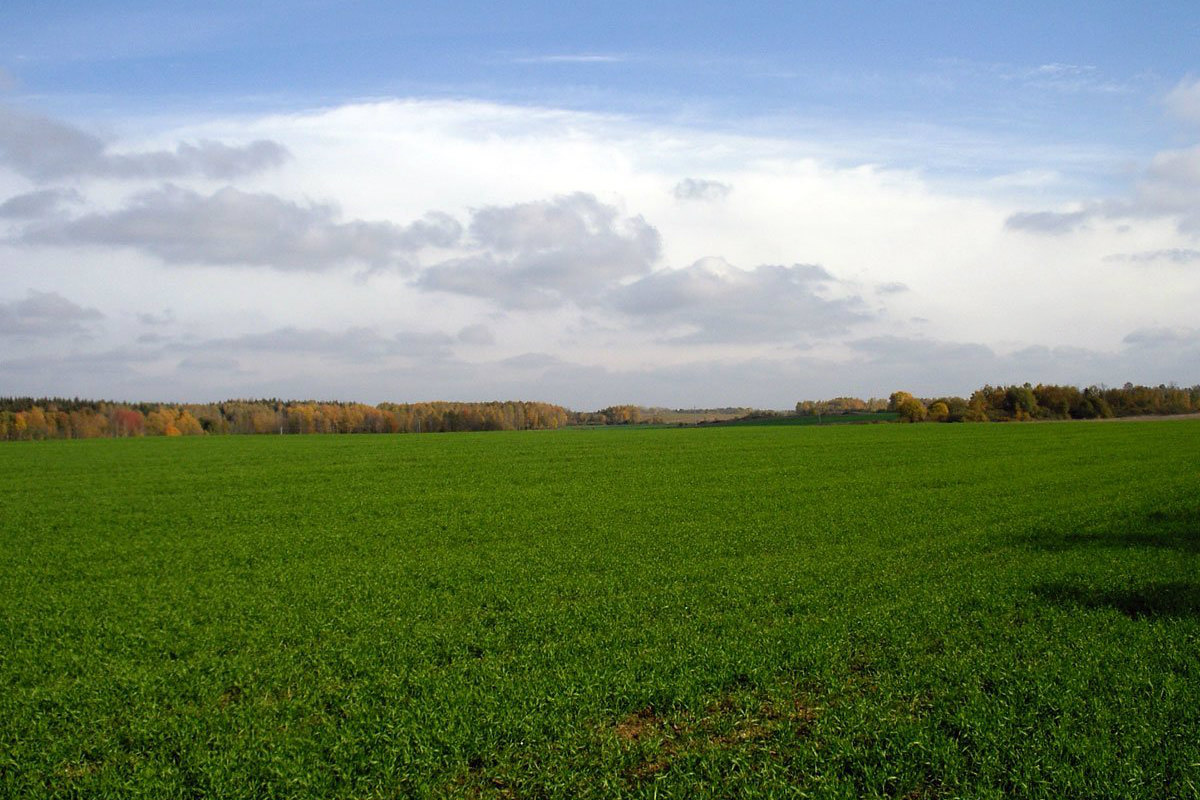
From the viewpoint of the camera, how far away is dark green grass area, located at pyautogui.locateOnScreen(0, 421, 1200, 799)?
21.0 ft

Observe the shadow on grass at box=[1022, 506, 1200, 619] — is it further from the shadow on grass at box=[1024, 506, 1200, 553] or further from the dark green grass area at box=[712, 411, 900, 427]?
the dark green grass area at box=[712, 411, 900, 427]

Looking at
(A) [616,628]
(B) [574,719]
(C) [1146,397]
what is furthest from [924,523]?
(C) [1146,397]

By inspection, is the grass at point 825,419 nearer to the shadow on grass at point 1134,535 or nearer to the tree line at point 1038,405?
the tree line at point 1038,405

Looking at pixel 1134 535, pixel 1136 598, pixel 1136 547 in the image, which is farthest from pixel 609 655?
pixel 1134 535

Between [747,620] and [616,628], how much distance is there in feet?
6.41

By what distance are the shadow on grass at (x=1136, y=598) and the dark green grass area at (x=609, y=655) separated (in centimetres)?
7

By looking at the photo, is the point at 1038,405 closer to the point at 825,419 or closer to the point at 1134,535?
the point at 825,419

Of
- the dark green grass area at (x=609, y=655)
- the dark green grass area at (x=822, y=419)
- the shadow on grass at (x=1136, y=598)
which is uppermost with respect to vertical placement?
the dark green grass area at (x=822, y=419)

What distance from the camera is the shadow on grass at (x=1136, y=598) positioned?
11.0m

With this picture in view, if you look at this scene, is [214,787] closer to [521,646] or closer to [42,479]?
[521,646]

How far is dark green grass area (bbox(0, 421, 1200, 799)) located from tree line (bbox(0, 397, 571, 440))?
370 ft

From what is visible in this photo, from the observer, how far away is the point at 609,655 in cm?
927

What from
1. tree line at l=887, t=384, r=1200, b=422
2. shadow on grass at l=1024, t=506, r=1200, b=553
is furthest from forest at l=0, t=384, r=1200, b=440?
shadow on grass at l=1024, t=506, r=1200, b=553

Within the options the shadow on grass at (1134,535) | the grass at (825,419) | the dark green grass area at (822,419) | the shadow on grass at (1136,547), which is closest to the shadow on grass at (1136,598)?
the shadow on grass at (1136,547)
